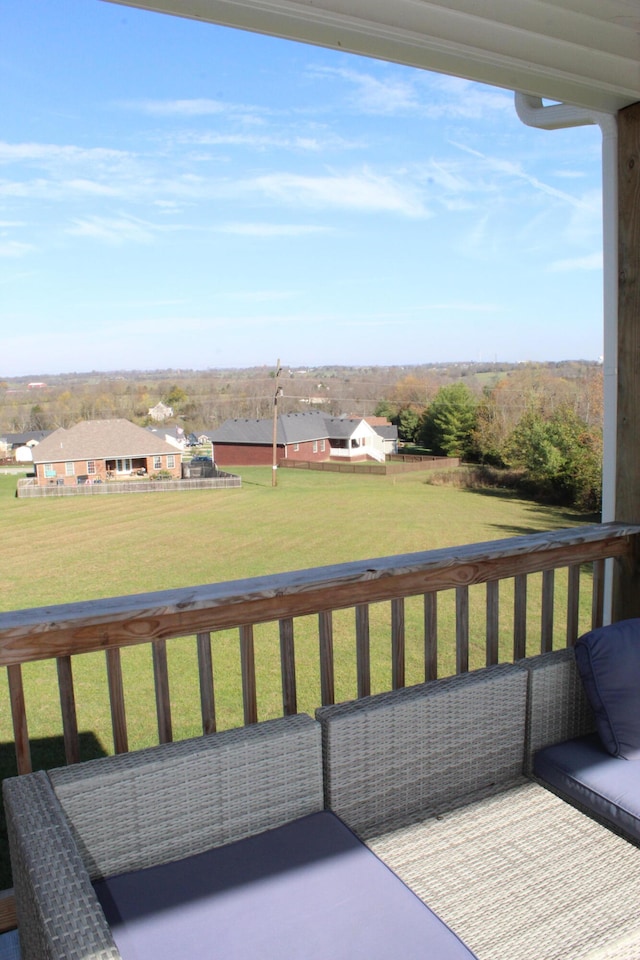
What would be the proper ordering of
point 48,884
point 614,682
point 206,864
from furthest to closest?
point 614,682
point 206,864
point 48,884

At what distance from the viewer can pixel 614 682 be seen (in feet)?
5.34

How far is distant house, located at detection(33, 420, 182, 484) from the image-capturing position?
494 inches

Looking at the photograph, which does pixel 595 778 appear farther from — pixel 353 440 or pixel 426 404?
pixel 353 440

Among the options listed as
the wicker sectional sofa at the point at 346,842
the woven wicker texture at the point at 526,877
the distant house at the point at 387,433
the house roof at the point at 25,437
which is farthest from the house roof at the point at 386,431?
the woven wicker texture at the point at 526,877

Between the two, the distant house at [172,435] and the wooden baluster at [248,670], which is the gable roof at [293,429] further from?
the wooden baluster at [248,670]

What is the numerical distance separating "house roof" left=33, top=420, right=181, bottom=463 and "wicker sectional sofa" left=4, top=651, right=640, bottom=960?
10.7 meters

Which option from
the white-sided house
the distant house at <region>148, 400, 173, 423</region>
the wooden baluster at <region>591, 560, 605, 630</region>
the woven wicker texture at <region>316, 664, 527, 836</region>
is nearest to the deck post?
the wooden baluster at <region>591, 560, 605, 630</region>

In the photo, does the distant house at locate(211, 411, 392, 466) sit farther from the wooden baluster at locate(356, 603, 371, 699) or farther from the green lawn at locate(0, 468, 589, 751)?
the wooden baluster at locate(356, 603, 371, 699)

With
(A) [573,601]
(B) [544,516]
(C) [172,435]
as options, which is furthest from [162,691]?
(B) [544,516]

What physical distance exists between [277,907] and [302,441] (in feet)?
56.6

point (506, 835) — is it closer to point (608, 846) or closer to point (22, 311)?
point (608, 846)

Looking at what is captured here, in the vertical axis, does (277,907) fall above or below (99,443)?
below

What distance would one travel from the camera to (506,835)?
139 cm

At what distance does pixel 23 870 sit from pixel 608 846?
1.04m
